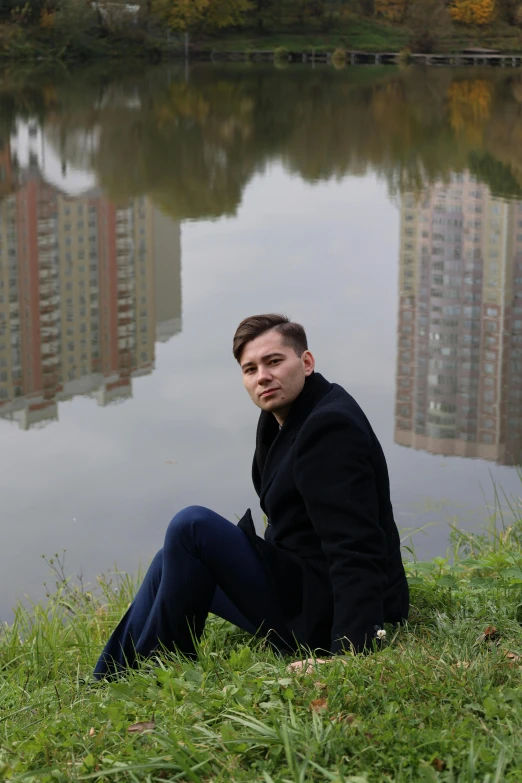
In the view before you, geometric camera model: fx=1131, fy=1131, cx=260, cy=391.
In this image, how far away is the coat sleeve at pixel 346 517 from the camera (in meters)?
2.42

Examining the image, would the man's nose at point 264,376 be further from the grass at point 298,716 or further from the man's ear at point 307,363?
the grass at point 298,716

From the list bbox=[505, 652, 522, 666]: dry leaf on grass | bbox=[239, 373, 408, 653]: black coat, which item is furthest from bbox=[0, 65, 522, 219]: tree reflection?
bbox=[505, 652, 522, 666]: dry leaf on grass

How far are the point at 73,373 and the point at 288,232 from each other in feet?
17.6

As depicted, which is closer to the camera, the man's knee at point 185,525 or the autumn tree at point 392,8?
the man's knee at point 185,525

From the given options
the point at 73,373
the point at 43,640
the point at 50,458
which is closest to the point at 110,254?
the point at 73,373

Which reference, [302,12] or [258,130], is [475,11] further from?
[258,130]

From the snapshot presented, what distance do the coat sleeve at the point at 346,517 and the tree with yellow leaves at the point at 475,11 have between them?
57914 mm

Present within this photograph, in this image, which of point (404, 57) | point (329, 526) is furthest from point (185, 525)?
point (404, 57)

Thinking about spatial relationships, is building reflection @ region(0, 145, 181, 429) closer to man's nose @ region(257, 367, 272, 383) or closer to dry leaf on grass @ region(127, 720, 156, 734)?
man's nose @ region(257, 367, 272, 383)

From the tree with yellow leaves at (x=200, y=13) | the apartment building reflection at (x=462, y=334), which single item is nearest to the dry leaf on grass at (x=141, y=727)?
the apartment building reflection at (x=462, y=334)

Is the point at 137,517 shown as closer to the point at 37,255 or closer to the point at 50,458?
the point at 50,458

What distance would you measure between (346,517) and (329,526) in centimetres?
5

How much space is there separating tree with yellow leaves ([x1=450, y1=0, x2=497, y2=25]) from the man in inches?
2274

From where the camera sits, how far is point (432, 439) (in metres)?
6.40
